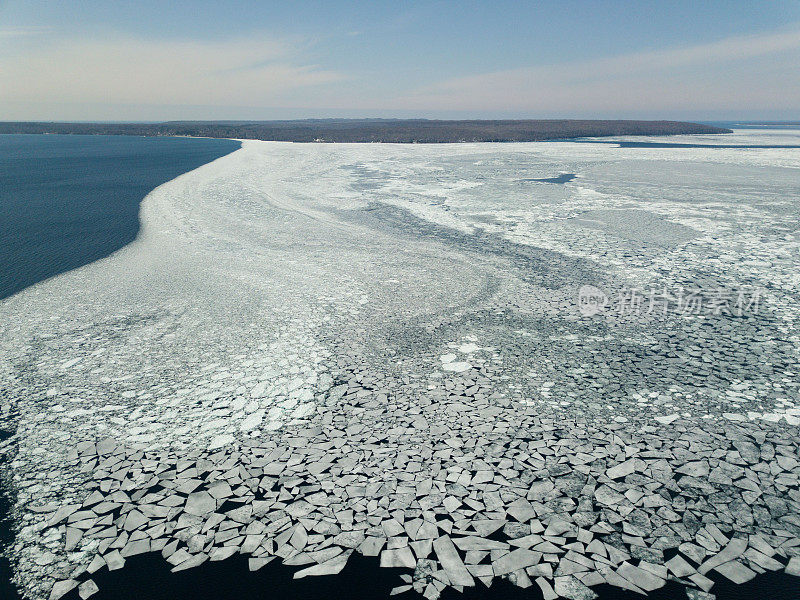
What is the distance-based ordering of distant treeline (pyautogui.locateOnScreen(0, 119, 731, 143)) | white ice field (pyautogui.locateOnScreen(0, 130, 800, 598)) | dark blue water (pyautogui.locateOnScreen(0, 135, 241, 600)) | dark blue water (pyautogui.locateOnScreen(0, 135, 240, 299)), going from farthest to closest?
1. distant treeline (pyautogui.locateOnScreen(0, 119, 731, 143))
2. dark blue water (pyautogui.locateOnScreen(0, 135, 240, 299))
3. dark blue water (pyautogui.locateOnScreen(0, 135, 241, 600))
4. white ice field (pyautogui.locateOnScreen(0, 130, 800, 598))

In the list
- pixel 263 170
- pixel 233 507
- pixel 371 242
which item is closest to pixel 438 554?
pixel 233 507

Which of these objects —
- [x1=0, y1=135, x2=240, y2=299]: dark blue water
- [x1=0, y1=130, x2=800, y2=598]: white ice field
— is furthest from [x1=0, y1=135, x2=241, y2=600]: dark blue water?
[x1=0, y1=130, x2=800, y2=598]: white ice field

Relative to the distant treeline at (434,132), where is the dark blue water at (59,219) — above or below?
below

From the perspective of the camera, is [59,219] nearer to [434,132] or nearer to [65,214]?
[65,214]

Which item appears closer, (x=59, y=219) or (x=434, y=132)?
(x=59, y=219)

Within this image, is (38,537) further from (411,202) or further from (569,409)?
(411,202)

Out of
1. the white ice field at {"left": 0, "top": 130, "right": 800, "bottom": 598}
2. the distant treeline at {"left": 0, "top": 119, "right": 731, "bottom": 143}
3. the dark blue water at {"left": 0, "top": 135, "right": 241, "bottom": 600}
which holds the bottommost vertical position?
the white ice field at {"left": 0, "top": 130, "right": 800, "bottom": 598}

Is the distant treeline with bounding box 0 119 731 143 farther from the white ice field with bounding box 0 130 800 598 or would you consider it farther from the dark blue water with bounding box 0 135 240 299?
the white ice field with bounding box 0 130 800 598

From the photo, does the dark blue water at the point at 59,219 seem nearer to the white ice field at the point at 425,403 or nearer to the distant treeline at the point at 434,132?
the white ice field at the point at 425,403

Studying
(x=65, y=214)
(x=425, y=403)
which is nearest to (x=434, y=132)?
(x=65, y=214)

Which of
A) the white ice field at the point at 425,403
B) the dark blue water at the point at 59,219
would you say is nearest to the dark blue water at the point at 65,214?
the dark blue water at the point at 59,219
